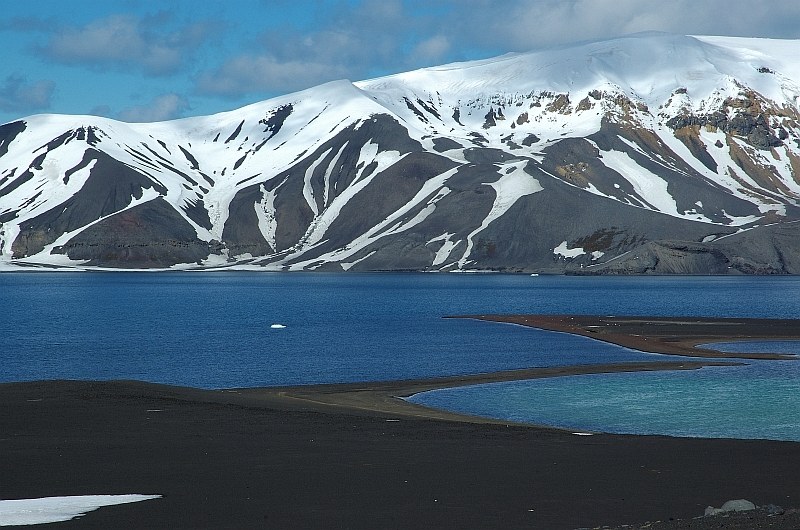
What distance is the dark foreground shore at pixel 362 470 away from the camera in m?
19.6

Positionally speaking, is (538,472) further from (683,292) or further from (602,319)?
(683,292)

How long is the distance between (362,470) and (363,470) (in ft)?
0.08

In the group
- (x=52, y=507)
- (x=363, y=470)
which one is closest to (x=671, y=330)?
(x=363, y=470)

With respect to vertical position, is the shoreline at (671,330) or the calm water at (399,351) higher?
the calm water at (399,351)

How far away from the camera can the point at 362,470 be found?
2484 cm

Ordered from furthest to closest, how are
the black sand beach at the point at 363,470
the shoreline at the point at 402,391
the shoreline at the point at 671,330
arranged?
the shoreline at the point at 671,330 → the shoreline at the point at 402,391 → the black sand beach at the point at 363,470

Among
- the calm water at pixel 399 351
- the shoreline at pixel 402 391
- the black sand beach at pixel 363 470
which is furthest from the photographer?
the calm water at pixel 399 351

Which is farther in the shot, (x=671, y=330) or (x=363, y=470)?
(x=671, y=330)

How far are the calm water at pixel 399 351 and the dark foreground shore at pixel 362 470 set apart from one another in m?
9.15

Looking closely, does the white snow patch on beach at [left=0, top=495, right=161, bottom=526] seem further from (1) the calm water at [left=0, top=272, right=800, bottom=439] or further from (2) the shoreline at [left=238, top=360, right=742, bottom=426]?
(1) the calm water at [left=0, top=272, right=800, bottom=439]

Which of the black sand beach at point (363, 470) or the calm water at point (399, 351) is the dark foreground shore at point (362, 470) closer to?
the black sand beach at point (363, 470)

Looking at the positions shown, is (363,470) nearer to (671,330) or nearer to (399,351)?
(399,351)

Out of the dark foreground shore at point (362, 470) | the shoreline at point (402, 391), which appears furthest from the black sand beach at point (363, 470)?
the shoreline at point (402, 391)

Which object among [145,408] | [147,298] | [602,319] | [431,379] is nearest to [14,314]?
[147,298]
